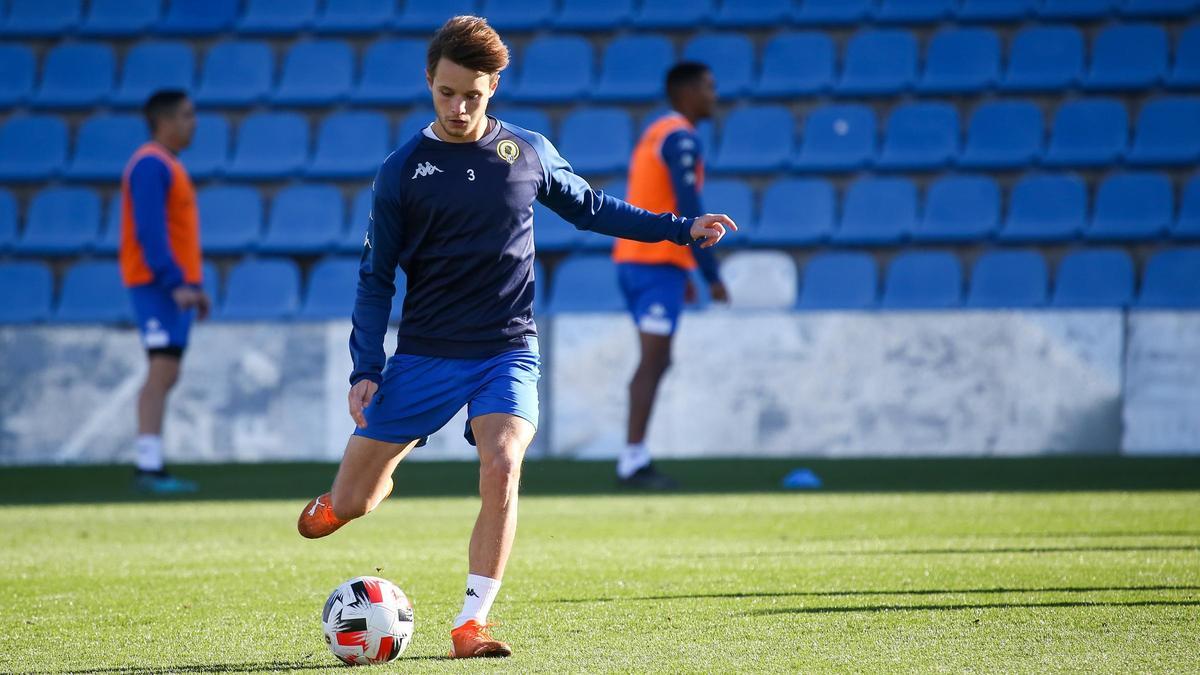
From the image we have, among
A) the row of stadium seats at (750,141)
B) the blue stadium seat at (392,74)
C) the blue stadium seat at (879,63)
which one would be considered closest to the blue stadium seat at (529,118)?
the row of stadium seats at (750,141)

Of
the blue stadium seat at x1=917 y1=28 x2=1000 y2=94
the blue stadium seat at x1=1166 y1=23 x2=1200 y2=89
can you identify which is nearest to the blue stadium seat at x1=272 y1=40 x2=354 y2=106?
the blue stadium seat at x1=917 y1=28 x2=1000 y2=94

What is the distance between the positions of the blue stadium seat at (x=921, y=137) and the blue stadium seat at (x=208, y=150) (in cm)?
624

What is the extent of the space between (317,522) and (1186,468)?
729cm

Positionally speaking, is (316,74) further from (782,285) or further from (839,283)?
(839,283)

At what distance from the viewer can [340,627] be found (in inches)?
154

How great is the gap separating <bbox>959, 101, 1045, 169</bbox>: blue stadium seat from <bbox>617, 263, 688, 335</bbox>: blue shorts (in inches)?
213

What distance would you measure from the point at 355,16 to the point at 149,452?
7206 mm

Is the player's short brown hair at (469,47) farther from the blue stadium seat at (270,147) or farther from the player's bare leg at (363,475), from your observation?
the blue stadium seat at (270,147)

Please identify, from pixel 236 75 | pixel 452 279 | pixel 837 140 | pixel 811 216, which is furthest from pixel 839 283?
pixel 452 279

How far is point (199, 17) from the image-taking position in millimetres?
15805

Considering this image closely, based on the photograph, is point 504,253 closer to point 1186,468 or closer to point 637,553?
point 637,553

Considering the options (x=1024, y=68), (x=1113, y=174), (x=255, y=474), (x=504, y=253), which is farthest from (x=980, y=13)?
(x=504, y=253)

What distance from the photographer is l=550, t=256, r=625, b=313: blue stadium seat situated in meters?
13.2

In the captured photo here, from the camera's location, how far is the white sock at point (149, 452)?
31.3ft
